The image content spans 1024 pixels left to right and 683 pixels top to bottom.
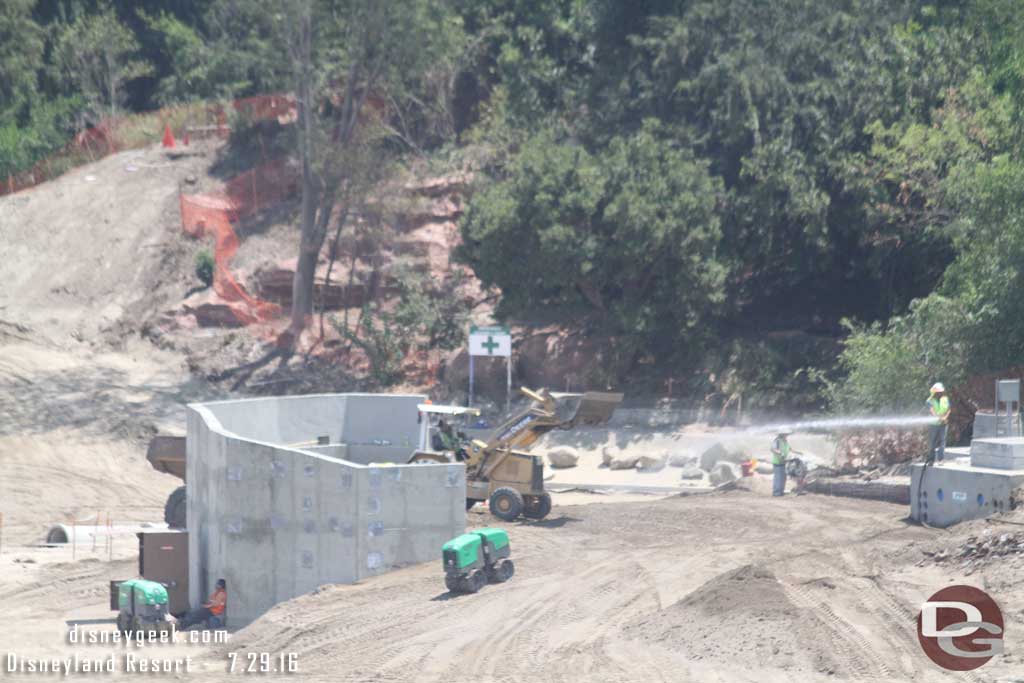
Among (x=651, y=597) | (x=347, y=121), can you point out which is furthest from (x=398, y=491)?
(x=347, y=121)

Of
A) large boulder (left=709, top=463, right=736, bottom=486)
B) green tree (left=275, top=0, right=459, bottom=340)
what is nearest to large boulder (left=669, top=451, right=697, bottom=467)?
large boulder (left=709, top=463, right=736, bottom=486)

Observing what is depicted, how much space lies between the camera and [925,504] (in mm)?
22594

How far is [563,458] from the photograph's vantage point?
32312 mm

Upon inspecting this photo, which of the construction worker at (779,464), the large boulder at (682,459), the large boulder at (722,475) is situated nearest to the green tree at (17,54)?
the large boulder at (682,459)

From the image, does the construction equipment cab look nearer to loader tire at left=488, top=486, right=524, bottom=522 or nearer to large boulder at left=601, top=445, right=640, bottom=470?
loader tire at left=488, top=486, right=524, bottom=522

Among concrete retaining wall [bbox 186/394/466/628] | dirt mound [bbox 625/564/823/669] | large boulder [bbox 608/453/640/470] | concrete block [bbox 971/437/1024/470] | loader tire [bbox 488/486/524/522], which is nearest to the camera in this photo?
dirt mound [bbox 625/564/823/669]

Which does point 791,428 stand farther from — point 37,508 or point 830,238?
point 37,508

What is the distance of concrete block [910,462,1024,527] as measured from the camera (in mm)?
21062

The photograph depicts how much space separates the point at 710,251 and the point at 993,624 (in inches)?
810

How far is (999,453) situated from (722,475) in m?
8.56

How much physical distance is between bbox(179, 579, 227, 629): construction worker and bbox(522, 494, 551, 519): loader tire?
573 centimetres

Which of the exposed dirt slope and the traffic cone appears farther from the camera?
the traffic cone

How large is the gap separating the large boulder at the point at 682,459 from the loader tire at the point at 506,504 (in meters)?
8.30

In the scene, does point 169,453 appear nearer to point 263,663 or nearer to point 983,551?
point 263,663
